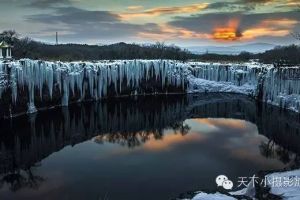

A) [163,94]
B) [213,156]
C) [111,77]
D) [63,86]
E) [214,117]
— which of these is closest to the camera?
[213,156]

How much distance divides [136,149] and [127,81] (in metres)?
22.6

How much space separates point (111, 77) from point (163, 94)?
22.7 feet

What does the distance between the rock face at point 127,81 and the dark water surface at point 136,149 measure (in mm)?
1753

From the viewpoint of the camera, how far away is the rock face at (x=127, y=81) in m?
Result: 31.9

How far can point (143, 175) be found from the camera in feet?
59.6

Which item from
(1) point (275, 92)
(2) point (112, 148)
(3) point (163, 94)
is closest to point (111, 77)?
(3) point (163, 94)

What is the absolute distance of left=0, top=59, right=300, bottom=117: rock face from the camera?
31906mm

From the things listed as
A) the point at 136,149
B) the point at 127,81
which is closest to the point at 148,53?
the point at 127,81

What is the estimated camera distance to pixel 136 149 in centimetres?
2305

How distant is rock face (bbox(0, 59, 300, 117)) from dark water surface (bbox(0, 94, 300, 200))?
1753 millimetres

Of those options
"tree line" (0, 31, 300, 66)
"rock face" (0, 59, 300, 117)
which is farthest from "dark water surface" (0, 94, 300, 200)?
"tree line" (0, 31, 300, 66)

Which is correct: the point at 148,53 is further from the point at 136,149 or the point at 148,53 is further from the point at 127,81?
the point at 136,149

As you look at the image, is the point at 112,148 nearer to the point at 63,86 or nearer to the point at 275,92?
the point at 63,86

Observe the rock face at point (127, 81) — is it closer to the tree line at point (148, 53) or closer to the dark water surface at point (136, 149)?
the dark water surface at point (136, 149)
